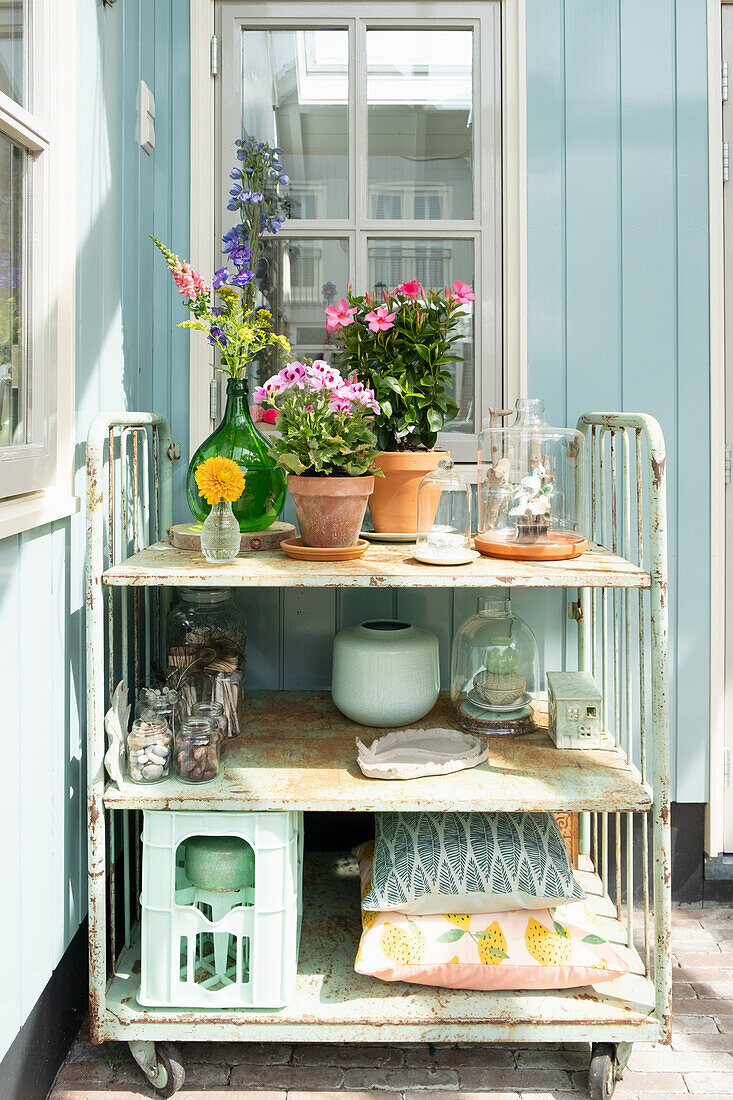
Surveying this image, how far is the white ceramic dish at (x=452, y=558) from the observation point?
168 cm

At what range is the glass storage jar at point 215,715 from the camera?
1.72 meters

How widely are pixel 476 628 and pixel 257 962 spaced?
0.84m

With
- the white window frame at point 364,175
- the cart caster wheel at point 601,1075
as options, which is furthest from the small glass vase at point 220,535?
the cart caster wheel at point 601,1075

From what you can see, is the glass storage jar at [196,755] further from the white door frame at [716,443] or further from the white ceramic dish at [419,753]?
the white door frame at [716,443]

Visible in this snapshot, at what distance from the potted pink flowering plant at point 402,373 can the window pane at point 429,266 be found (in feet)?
0.97

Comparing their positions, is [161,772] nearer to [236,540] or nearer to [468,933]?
[236,540]

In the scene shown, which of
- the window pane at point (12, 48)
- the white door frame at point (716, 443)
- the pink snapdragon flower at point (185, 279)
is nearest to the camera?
the window pane at point (12, 48)

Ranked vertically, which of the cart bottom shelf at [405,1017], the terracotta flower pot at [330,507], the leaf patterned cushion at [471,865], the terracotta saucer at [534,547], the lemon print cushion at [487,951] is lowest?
the cart bottom shelf at [405,1017]

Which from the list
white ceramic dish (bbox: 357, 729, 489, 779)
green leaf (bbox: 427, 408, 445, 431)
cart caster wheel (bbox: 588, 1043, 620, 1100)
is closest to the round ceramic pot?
white ceramic dish (bbox: 357, 729, 489, 779)

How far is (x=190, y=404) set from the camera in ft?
7.30

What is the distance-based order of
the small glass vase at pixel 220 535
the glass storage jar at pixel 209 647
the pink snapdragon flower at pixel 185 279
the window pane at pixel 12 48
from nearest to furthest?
the window pane at pixel 12 48 < the small glass vase at pixel 220 535 < the pink snapdragon flower at pixel 185 279 < the glass storage jar at pixel 209 647

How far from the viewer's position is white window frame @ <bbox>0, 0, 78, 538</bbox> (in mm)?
1526

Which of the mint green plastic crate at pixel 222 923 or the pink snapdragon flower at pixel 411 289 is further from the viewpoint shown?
the pink snapdragon flower at pixel 411 289

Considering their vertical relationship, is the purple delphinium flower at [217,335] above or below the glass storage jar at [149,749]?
above
